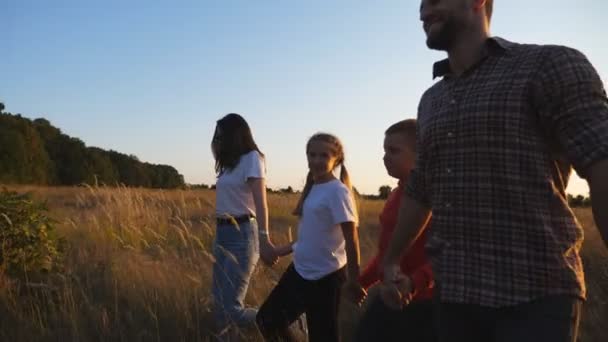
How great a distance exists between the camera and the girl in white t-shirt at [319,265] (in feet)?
10.0

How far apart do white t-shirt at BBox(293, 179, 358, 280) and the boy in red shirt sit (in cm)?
56

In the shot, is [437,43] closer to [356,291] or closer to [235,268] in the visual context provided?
[356,291]

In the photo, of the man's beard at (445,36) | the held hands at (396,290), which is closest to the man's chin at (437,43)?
the man's beard at (445,36)

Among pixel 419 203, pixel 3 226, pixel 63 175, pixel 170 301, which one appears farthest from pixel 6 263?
pixel 63 175

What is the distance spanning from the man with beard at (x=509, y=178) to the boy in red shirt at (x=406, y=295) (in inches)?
13.0

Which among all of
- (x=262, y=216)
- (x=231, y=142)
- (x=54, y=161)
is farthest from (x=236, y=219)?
(x=54, y=161)

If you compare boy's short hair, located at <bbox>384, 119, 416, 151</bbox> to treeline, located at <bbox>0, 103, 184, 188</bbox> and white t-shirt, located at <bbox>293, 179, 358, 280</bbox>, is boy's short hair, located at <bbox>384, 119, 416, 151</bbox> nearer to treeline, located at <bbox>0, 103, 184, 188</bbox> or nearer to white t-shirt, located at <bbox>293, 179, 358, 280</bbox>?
white t-shirt, located at <bbox>293, 179, 358, 280</bbox>

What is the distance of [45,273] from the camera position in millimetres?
4461

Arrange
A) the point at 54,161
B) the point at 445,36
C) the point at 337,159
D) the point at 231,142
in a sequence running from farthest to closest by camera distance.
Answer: the point at 54,161 → the point at 231,142 → the point at 337,159 → the point at 445,36

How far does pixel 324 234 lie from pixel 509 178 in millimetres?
1713

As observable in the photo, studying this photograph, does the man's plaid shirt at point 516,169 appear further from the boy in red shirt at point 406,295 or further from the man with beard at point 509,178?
the boy in red shirt at point 406,295

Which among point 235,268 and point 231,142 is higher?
point 231,142

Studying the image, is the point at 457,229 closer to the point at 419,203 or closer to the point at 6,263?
the point at 419,203

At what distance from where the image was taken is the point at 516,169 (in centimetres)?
147
